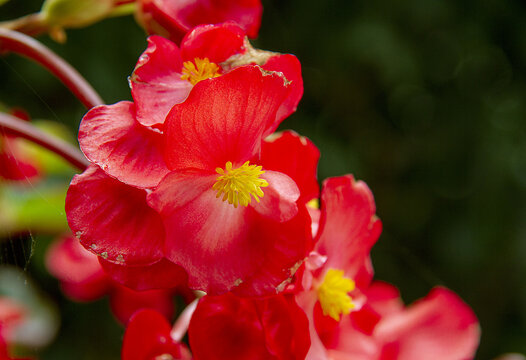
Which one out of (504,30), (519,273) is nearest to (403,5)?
(504,30)

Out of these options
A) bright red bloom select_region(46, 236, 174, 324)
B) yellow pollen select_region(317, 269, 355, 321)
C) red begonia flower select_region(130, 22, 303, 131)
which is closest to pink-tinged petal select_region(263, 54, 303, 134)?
red begonia flower select_region(130, 22, 303, 131)

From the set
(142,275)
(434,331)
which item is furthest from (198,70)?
(434,331)

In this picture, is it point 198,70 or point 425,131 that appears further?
point 425,131

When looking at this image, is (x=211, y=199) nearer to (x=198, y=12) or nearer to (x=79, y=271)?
(x=198, y=12)

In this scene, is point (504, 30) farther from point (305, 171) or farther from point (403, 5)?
point (305, 171)

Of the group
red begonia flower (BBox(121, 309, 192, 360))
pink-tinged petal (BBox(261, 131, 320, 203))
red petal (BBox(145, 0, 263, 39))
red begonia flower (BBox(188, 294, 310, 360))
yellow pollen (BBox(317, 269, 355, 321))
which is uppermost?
red petal (BBox(145, 0, 263, 39))

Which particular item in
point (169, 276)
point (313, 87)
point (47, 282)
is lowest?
point (47, 282)

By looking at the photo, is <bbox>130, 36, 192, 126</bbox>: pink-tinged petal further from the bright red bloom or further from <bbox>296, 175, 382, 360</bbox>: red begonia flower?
the bright red bloom
